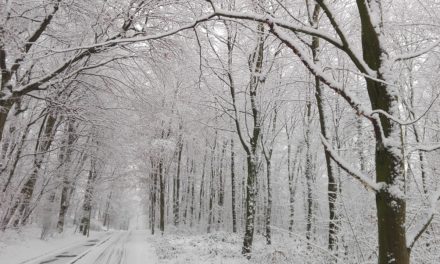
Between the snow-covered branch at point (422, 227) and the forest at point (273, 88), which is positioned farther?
the forest at point (273, 88)

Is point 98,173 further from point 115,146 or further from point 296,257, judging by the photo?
point 296,257

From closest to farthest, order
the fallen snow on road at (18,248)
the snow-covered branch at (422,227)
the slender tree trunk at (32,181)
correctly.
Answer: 1. the snow-covered branch at (422,227)
2. the fallen snow on road at (18,248)
3. the slender tree trunk at (32,181)

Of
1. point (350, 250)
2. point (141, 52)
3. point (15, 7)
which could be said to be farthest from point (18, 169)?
point (350, 250)

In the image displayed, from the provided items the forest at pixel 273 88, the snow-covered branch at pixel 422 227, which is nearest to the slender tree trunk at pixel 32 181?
the forest at pixel 273 88

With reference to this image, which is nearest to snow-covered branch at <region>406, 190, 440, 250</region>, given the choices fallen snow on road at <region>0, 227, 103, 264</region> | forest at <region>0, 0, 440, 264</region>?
forest at <region>0, 0, 440, 264</region>

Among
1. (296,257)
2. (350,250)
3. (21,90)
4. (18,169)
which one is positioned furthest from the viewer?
(18,169)

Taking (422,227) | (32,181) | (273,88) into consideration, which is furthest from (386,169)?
(32,181)

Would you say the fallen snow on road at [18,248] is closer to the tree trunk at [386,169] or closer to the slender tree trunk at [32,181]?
→ the slender tree trunk at [32,181]

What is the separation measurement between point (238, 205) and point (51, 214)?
21.1 m

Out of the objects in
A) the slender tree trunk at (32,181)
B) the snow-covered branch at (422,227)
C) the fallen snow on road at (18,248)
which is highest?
the slender tree trunk at (32,181)

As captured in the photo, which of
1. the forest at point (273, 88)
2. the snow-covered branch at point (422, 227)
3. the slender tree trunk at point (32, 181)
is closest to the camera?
the snow-covered branch at point (422, 227)

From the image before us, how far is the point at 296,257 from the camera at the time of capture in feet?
25.7

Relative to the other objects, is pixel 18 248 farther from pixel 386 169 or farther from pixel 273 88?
pixel 386 169

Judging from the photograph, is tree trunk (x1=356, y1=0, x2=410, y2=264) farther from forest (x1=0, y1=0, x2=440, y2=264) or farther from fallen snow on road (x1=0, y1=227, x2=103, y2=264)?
fallen snow on road (x1=0, y1=227, x2=103, y2=264)
